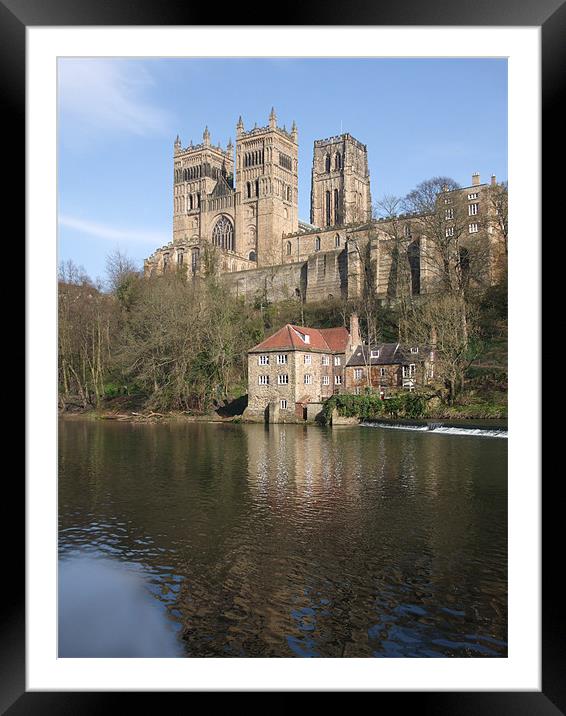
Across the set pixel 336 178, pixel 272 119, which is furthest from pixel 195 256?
pixel 336 178

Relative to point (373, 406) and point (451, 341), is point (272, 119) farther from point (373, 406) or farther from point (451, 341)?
point (451, 341)

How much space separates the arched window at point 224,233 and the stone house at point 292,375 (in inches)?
1705

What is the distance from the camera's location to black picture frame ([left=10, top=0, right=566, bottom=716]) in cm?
389

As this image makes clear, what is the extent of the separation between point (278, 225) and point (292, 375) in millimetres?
42359

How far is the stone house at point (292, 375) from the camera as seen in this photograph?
84.6 ft

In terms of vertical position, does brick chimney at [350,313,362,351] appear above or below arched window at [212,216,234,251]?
below

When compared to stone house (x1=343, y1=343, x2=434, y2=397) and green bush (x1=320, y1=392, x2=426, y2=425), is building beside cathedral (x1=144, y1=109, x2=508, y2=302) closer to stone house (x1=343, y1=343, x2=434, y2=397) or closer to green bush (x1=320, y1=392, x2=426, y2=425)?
stone house (x1=343, y1=343, x2=434, y2=397)

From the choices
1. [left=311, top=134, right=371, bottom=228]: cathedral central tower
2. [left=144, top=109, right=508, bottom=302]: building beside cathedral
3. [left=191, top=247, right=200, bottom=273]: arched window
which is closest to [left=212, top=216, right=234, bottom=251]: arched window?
[left=144, top=109, right=508, bottom=302]: building beside cathedral

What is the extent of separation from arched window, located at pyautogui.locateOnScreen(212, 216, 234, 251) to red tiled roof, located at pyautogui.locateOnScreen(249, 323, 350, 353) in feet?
139
